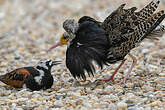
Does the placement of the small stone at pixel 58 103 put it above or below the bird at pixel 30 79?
below

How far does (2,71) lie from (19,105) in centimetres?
225

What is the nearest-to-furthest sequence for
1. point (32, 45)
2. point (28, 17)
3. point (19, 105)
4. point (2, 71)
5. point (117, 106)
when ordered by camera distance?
Answer: point (117, 106) → point (19, 105) → point (2, 71) → point (32, 45) → point (28, 17)

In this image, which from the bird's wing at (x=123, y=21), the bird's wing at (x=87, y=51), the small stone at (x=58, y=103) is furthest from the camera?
the bird's wing at (x=123, y=21)

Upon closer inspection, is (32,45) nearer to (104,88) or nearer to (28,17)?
(28,17)

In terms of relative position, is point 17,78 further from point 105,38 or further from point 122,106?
point 122,106

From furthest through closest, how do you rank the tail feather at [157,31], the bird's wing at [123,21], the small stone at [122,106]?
the tail feather at [157,31] < the bird's wing at [123,21] < the small stone at [122,106]

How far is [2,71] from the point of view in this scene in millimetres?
6855

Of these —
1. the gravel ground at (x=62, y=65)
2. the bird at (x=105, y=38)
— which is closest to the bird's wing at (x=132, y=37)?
the bird at (x=105, y=38)

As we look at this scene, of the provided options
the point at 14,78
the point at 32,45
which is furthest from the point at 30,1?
the point at 14,78

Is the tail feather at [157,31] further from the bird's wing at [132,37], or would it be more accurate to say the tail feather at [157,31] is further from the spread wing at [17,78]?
the spread wing at [17,78]

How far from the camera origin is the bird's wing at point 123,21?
5.43m

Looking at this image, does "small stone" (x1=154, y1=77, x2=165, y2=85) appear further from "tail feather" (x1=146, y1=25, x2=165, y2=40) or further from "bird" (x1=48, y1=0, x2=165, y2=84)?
"tail feather" (x1=146, y1=25, x2=165, y2=40)

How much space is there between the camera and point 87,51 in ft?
17.4

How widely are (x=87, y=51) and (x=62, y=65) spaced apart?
1.97 meters
